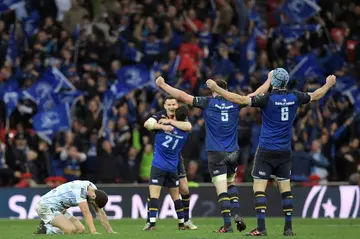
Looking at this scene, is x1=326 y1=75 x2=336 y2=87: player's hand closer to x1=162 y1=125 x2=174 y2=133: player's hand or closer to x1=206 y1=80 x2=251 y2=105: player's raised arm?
x1=206 y1=80 x2=251 y2=105: player's raised arm

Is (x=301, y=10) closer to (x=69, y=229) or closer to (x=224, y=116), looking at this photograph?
(x=224, y=116)

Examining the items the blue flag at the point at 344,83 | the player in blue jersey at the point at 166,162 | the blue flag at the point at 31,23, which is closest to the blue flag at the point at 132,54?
the blue flag at the point at 31,23

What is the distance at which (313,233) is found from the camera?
65.5 feet

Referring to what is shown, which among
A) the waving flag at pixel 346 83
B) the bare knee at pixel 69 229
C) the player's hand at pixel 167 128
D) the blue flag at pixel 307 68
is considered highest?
the blue flag at pixel 307 68

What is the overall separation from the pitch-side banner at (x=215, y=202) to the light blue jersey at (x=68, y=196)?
8.03m

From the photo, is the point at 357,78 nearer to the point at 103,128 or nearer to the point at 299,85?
the point at 299,85

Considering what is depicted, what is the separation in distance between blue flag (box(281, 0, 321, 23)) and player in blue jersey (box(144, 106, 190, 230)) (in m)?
12.7

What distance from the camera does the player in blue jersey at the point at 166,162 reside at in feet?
69.5

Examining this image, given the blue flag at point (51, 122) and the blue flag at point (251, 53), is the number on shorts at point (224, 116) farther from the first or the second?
the blue flag at point (251, 53)

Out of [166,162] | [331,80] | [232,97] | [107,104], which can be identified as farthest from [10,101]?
[331,80]

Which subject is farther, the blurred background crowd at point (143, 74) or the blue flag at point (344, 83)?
the blue flag at point (344, 83)

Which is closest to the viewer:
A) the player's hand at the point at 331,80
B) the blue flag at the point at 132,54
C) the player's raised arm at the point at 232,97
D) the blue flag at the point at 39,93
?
the player's raised arm at the point at 232,97

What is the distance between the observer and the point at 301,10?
33.2 meters

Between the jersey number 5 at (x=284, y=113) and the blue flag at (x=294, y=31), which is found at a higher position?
the blue flag at (x=294, y=31)
